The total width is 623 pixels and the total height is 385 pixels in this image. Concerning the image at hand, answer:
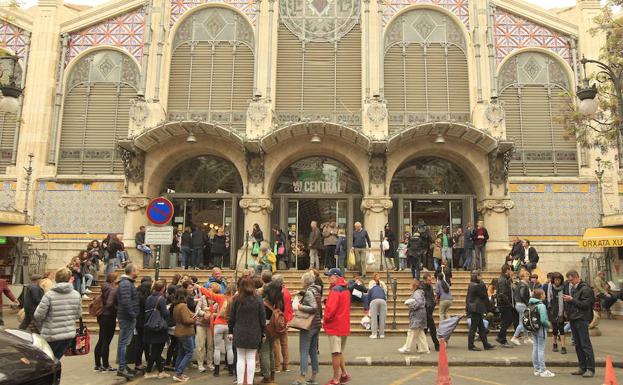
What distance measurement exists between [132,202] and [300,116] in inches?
288

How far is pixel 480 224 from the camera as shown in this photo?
17.7 meters

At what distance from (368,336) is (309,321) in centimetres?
540

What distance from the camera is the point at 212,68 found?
21672mm

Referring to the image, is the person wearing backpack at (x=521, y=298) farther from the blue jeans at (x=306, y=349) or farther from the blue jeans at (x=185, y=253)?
the blue jeans at (x=185, y=253)

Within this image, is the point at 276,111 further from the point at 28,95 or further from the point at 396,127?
the point at 28,95

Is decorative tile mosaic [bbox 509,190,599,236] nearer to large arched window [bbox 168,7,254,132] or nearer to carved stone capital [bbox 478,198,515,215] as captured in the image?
carved stone capital [bbox 478,198,515,215]

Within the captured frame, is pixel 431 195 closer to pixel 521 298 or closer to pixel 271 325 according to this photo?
pixel 521 298

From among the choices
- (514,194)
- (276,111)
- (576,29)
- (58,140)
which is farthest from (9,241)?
(576,29)

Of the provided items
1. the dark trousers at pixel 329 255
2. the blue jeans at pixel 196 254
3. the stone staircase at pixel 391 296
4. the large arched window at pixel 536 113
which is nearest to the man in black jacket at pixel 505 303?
the stone staircase at pixel 391 296

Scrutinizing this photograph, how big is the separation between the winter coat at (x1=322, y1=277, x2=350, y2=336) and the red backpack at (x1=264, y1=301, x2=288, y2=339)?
0.68 metres

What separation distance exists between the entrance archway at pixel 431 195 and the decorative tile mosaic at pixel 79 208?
442 inches

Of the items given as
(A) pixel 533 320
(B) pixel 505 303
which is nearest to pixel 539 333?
(A) pixel 533 320

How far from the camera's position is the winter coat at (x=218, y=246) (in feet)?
61.6

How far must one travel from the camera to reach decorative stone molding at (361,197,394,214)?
19.3 meters
